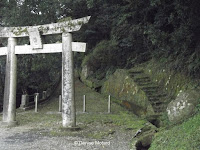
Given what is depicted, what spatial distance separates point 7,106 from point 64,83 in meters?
2.90

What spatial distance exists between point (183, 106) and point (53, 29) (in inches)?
222

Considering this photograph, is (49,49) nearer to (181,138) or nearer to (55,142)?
(55,142)

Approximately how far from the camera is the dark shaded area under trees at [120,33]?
32.5ft

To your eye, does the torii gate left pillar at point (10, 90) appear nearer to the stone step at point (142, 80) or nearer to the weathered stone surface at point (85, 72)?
the stone step at point (142, 80)

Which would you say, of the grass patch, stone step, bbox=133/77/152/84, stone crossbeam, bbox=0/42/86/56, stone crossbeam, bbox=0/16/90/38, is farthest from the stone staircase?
stone crossbeam, bbox=0/16/90/38

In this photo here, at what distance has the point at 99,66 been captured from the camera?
19.2 metres

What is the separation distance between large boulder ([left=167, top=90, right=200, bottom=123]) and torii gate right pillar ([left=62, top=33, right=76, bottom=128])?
3.53 meters

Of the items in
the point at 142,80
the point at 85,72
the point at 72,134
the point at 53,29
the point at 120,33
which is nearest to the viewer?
the point at 72,134

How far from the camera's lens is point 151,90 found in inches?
464

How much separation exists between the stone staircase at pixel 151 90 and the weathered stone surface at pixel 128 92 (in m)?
0.19

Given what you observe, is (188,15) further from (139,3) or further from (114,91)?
(114,91)

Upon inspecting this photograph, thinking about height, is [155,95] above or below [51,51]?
below

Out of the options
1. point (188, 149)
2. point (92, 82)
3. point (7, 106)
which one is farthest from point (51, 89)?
point (188, 149)

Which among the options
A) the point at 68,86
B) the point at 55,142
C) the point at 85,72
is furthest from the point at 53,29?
the point at 85,72
